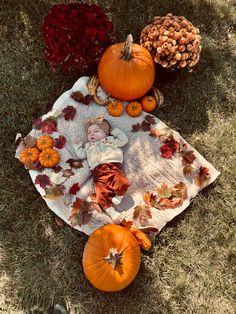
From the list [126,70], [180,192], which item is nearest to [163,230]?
[180,192]

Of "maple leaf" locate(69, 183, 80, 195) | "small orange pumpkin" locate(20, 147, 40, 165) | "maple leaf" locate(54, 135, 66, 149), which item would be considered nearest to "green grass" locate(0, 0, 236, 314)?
"small orange pumpkin" locate(20, 147, 40, 165)

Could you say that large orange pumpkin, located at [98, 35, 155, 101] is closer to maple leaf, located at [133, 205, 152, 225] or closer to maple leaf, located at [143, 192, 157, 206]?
maple leaf, located at [143, 192, 157, 206]

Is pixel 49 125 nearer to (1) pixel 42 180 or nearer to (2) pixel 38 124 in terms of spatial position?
(2) pixel 38 124

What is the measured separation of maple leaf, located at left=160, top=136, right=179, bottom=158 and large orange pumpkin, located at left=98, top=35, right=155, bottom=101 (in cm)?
60

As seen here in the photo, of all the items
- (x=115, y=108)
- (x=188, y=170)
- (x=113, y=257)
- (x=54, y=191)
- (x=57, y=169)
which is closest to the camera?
(x=113, y=257)

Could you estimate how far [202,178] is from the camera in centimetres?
441

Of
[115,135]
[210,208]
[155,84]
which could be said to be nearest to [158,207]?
[210,208]

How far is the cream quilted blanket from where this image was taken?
425 cm

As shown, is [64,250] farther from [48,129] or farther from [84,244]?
[48,129]

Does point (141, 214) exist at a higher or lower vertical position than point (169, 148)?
lower

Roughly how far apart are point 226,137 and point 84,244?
78.8 inches

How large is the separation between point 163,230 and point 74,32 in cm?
226

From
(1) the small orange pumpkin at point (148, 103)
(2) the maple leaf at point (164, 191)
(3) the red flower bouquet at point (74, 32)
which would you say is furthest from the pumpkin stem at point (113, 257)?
(3) the red flower bouquet at point (74, 32)

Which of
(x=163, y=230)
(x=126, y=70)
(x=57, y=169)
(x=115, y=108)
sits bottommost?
(x=163, y=230)
